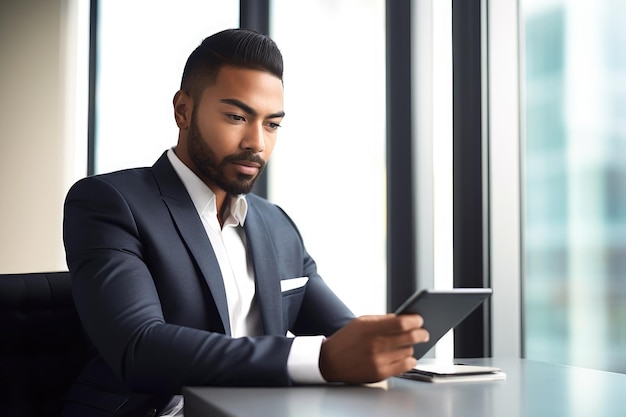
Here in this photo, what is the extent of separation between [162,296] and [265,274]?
282 mm

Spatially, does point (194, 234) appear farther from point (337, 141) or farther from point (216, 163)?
point (337, 141)

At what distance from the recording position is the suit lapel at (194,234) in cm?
161

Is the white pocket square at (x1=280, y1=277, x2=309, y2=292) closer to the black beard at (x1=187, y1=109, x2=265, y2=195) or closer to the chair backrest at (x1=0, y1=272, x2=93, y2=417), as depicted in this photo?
the black beard at (x1=187, y1=109, x2=265, y2=195)

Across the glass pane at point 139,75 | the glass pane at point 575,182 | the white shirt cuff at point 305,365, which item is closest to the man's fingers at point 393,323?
the white shirt cuff at point 305,365

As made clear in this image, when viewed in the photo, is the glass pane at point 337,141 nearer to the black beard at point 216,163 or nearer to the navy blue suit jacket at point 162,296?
the navy blue suit jacket at point 162,296

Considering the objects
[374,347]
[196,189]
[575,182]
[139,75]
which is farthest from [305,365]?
[139,75]

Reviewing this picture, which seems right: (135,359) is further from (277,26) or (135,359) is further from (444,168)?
(277,26)

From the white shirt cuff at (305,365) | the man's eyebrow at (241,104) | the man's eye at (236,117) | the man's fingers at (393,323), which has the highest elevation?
the man's eyebrow at (241,104)

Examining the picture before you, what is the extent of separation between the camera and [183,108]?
190 cm

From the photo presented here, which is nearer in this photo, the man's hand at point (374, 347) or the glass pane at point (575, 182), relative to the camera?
the man's hand at point (374, 347)

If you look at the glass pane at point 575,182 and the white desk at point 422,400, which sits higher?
the glass pane at point 575,182

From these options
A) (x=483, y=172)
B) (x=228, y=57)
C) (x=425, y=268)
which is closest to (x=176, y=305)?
(x=228, y=57)

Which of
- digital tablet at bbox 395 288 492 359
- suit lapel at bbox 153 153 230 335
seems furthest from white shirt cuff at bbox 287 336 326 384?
suit lapel at bbox 153 153 230 335

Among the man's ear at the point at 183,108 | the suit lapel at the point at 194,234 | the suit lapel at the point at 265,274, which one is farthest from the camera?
the man's ear at the point at 183,108
